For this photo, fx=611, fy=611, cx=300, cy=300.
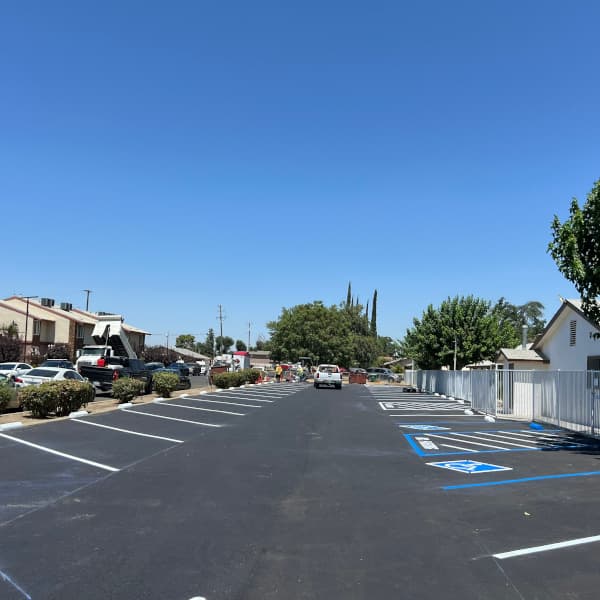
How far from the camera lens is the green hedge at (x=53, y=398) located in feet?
56.2

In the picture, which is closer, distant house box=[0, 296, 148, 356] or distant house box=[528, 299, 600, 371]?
distant house box=[528, 299, 600, 371]

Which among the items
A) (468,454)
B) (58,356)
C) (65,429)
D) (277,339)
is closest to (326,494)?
(468,454)

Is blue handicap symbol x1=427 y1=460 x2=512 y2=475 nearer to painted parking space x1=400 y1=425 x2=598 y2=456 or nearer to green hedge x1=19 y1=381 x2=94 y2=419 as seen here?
painted parking space x1=400 y1=425 x2=598 y2=456

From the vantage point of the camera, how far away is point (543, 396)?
18.9m

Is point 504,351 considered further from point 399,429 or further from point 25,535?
point 25,535

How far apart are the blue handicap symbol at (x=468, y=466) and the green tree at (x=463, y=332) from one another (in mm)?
29301

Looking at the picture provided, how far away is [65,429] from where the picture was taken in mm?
15133

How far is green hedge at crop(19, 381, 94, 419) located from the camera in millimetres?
17125

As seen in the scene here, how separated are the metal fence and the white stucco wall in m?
3.48

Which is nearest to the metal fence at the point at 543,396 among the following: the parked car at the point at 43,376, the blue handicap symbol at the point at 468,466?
the blue handicap symbol at the point at 468,466

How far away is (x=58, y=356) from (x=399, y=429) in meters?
46.1

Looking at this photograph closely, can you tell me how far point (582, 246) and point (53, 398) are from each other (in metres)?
14.5

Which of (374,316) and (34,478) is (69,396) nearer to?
(34,478)

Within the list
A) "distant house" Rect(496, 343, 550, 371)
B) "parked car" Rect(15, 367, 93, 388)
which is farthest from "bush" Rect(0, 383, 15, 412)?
"distant house" Rect(496, 343, 550, 371)
